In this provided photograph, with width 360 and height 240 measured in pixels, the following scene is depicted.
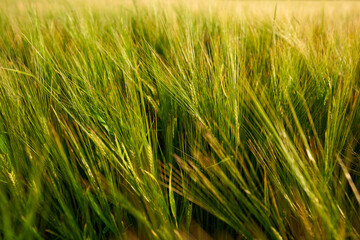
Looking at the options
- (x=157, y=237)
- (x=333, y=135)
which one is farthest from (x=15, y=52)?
(x=333, y=135)

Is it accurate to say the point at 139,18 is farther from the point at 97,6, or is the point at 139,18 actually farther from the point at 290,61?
the point at 290,61

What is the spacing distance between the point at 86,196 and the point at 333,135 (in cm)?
46

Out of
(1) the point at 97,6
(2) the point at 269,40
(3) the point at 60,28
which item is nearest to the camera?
(2) the point at 269,40

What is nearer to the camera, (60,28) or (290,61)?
(290,61)

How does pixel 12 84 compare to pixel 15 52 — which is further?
pixel 15 52

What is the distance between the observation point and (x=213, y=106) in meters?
0.70

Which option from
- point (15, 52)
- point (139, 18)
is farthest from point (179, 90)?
point (139, 18)

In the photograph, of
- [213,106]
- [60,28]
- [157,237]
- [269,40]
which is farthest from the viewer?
[60,28]

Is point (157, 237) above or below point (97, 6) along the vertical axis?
below

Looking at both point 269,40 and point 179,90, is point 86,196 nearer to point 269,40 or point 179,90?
point 179,90

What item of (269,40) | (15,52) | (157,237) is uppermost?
(15,52)

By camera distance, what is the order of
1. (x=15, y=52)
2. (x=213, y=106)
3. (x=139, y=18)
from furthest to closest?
(x=139, y=18) → (x=15, y=52) → (x=213, y=106)

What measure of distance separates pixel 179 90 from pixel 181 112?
0.06 metres

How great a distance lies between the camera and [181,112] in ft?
2.47
